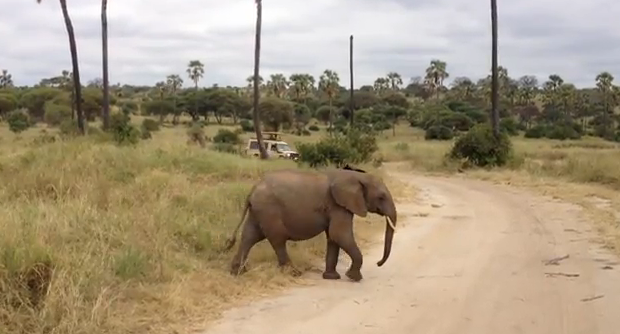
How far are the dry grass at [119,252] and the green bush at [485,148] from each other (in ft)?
55.3

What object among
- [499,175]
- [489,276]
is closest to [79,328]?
[489,276]

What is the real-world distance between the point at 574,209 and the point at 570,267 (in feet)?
24.1

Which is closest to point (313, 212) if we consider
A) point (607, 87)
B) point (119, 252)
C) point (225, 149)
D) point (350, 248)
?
point (350, 248)

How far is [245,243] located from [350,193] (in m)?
1.43

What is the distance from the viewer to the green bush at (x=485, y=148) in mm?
31656

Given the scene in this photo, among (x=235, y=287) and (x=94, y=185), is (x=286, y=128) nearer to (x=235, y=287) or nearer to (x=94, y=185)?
(x=94, y=185)

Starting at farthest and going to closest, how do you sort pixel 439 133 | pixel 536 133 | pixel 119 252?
pixel 536 133 < pixel 439 133 < pixel 119 252

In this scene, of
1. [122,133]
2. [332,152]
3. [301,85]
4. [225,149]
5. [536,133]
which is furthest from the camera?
[301,85]

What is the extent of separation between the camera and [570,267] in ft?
37.3

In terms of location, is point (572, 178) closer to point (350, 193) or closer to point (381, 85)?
point (350, 193)

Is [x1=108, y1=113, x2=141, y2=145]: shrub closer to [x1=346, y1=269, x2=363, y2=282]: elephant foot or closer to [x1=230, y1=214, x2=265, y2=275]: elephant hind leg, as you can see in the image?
[x1=230, y1=214, x2=265, y2=275]: elephant hind leg

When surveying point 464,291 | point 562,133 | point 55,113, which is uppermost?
point 55,113

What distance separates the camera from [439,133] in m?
60.8

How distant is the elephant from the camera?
1021 cm
